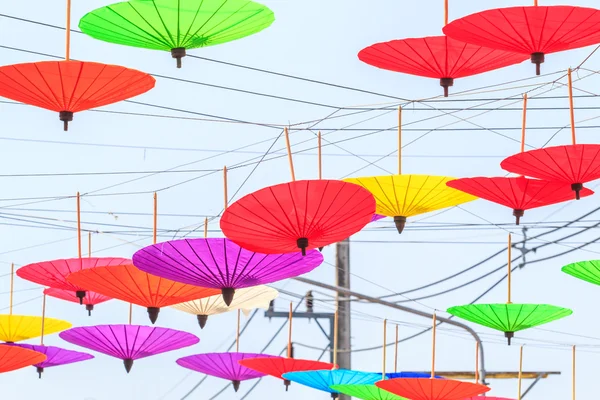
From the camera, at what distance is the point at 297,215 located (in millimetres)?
10766

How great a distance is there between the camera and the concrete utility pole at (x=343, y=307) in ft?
57.5

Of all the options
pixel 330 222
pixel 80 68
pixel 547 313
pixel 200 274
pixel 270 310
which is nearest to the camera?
pixel 80 68

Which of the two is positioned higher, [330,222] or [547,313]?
[330,222]

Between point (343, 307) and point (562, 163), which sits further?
point (343, 307)

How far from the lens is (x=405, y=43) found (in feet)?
36.7

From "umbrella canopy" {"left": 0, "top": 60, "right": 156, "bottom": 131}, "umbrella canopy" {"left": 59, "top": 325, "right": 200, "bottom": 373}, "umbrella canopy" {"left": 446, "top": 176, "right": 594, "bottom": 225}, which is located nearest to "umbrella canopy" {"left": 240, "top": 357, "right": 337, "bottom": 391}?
"umbrella canopy" {"left": 59, "top": 325, "right": 200, "bottom": 373}

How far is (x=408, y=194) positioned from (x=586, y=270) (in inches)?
84.1

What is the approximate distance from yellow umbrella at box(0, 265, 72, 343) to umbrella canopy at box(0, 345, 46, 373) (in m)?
0.87

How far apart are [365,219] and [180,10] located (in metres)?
2.18

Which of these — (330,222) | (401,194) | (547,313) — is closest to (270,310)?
(547,313)

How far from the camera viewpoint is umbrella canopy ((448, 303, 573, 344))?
13.7 meters

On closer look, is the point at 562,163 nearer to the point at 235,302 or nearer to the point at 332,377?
the point at 332,377

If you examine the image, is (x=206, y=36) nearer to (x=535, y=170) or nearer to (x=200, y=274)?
(x=200, y=274)

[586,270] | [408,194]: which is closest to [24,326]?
[408,194]
